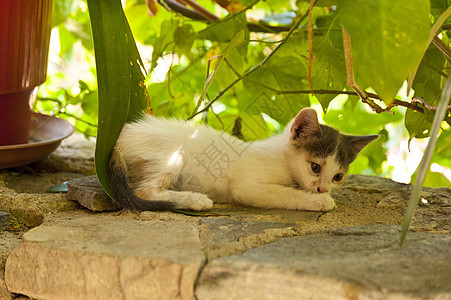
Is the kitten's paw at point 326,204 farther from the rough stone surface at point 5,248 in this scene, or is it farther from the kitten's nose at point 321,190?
the rough stone surface at point 5,248

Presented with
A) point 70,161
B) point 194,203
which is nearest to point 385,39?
point 194,203

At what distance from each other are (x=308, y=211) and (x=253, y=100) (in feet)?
1.74

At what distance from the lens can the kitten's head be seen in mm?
1370

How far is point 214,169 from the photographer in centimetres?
139

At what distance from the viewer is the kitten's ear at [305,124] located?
133 centimetres

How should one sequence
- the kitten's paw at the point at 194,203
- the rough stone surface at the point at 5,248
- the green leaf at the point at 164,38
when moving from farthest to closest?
the green leaf at the point at 164,38, the kitten's paw at the point at 194,203, the rough stone surface at the point at 5,248

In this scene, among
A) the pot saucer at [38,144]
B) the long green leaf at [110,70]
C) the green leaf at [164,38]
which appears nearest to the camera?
the long green leaf at [110,70]

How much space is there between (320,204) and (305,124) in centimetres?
25

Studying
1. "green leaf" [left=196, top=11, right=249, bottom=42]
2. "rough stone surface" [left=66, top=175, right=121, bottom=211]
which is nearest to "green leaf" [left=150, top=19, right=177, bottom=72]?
"green leaf" [left=196, top=11, right=249, bottom=42]

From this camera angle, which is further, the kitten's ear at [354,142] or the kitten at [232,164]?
the kitten's ear at [354,142]

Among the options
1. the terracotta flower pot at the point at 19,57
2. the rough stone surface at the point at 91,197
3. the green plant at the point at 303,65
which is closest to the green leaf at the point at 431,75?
the green plant at the point at 303,65

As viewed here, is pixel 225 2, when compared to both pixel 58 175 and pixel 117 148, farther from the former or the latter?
pixel 58 175

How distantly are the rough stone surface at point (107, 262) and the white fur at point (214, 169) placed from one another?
0.86ft

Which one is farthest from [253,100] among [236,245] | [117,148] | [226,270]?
[226,270]
